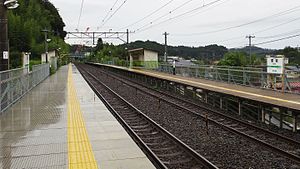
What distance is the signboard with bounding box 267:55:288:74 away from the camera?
14.2m

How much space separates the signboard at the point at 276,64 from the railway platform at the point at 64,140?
7495mm

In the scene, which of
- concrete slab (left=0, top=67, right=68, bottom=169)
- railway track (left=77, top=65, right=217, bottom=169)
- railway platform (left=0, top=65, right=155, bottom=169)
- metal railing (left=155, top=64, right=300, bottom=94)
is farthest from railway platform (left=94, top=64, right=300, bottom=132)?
concrete slab (left=0, top=67, right=68, bottom=169)

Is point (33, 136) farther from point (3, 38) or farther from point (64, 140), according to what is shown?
point (3, 38)

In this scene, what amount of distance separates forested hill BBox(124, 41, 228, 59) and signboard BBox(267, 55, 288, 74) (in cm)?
5949

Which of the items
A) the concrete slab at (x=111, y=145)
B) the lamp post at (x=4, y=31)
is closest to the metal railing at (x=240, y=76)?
the concrete slab at (x=111, y=145)

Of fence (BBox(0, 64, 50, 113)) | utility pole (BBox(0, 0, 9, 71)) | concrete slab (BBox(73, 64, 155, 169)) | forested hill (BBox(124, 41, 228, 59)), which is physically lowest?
concrete slab (BBox(73, 64, 155, 169))

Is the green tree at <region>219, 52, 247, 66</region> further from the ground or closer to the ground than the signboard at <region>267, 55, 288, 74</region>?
further from the ground

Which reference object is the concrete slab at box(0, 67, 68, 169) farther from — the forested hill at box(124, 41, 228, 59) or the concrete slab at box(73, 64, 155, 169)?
the forested hill at box(124, 41, 228, 59)

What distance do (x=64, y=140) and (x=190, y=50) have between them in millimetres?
86424

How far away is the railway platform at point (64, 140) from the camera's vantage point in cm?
608

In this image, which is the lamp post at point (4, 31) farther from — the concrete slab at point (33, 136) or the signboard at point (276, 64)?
the signboard at point (276, 64)

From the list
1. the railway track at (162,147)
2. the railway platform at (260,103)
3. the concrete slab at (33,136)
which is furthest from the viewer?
the railway platform at (260,103)

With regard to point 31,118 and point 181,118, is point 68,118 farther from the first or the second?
point 181,118

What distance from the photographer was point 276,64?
14.5m
